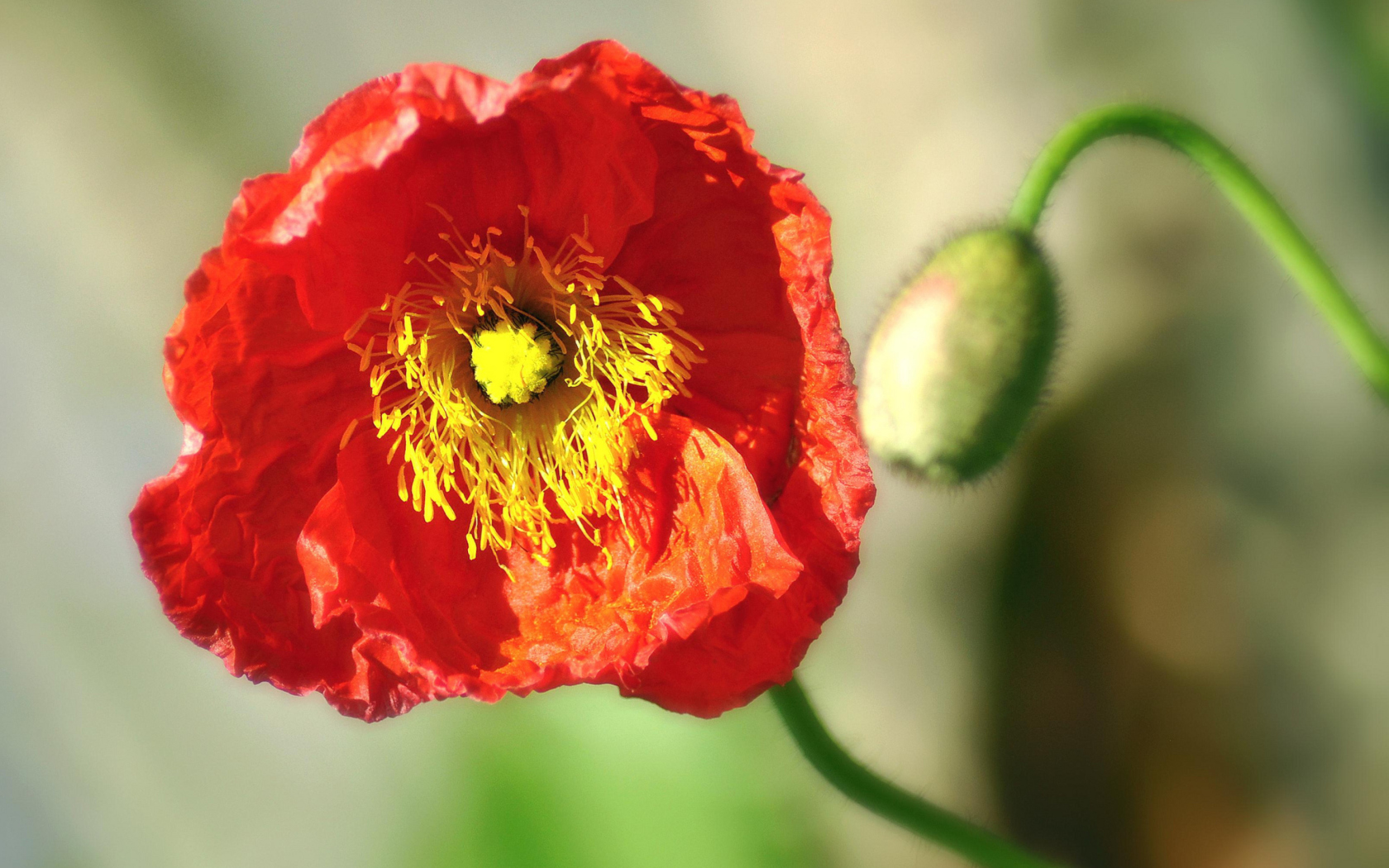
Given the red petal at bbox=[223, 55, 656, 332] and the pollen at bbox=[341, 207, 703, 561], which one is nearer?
the red petal at bbox=[223, 55, 656, 332]

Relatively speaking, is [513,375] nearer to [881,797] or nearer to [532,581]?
[532,581]

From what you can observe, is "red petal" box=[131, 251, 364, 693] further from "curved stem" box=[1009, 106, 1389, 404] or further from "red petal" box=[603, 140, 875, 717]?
"curved stem" box=[1009, 106, 1389, 404]

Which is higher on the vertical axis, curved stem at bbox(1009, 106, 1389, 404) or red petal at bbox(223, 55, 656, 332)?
red petal at bbox(223, 55, 656, 332)

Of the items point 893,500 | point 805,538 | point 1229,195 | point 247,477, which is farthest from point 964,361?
point 893,500

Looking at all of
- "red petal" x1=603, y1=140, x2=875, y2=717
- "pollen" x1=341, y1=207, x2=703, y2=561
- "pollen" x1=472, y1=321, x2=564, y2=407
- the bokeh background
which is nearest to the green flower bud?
"red petal" x1=603, y1=140, x2=875, y2=717

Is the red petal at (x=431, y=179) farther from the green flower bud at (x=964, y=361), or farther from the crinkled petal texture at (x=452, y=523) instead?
the green flower bud at (x=964, y=361)

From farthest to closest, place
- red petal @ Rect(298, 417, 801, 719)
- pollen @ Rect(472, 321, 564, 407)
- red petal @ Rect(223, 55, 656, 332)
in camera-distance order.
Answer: pollen @ Rect(472, 321, 564, 407)
red petal @ Rect(298, 417, 801, 719)
red petal @ Rect(223, 55, 656, 332)
